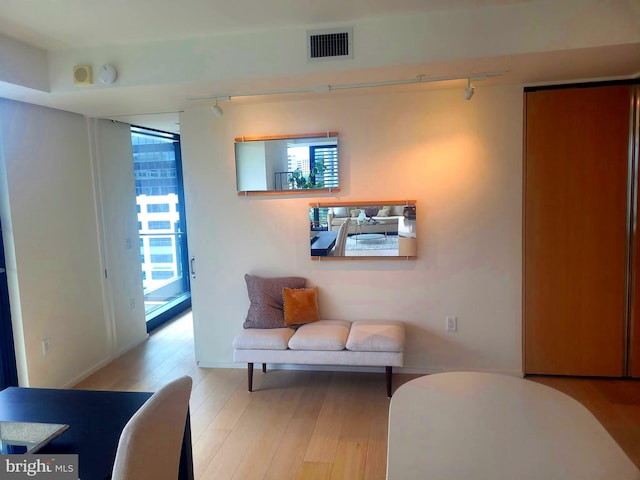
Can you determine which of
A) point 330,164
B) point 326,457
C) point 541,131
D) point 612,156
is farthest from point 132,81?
point 612,156

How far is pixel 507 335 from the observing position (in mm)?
3566

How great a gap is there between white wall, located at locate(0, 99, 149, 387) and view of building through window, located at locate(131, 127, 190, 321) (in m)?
1.01

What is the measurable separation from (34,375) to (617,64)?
188 inches

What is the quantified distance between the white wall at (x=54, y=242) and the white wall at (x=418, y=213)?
986mm

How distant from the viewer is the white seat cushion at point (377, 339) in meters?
3.24

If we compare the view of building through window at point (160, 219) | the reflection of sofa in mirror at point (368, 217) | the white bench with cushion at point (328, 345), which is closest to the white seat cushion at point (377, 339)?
the white bench with cushion at point (328, 345)

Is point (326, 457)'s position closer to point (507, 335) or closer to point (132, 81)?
point (507, 335)

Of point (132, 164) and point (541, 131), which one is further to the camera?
point (132, 164)

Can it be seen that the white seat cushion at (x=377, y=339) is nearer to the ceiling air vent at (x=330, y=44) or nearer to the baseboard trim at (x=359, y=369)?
the baseboard trim at (x=359, y=369)

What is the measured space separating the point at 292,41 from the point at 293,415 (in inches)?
101

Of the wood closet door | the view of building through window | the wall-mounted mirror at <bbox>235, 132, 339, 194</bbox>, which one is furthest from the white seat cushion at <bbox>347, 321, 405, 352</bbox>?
the view of building through window

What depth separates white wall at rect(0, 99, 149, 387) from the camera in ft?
10.8

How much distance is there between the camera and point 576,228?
3.38 m

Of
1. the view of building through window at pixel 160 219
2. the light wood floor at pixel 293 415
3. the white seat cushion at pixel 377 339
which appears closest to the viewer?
the light wood floor at pixel 293 415
